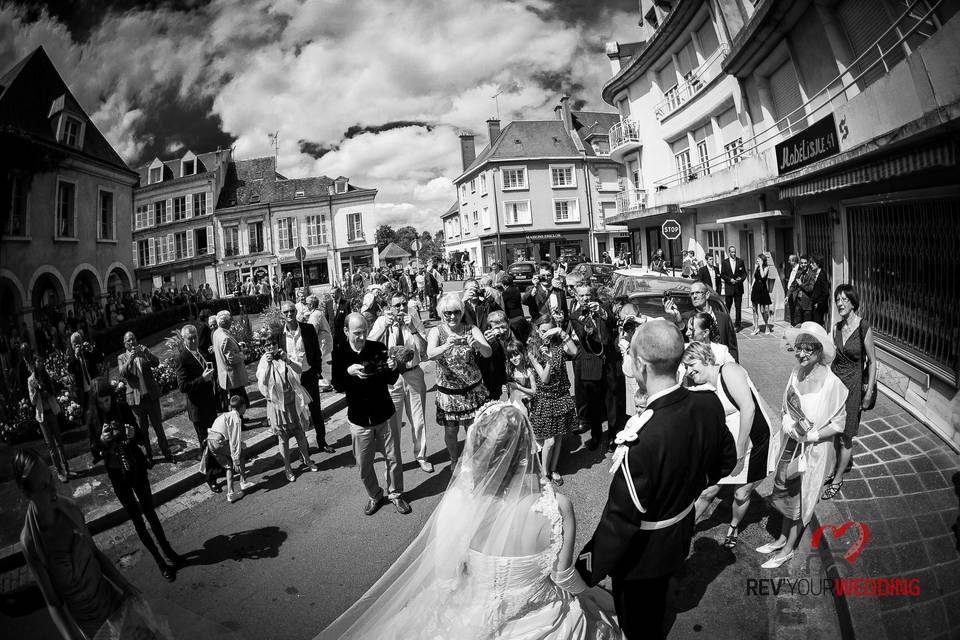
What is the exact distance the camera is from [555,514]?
2135mm

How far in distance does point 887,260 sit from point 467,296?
5192mm

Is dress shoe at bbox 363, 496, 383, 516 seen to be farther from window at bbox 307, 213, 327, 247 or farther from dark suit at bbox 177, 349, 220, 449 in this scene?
window at bbox 307, 213, 327, 247

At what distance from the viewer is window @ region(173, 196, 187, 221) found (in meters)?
3.35

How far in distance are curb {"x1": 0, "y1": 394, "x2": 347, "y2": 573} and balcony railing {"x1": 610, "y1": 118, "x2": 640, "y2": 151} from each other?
21898 millimetres

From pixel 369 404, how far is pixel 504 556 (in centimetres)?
256

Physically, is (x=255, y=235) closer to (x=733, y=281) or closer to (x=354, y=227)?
(x=354, y=227)

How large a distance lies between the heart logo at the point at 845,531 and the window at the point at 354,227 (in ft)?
15.9

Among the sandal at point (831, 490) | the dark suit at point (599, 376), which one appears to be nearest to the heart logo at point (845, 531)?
the sandal at point (831, 490)

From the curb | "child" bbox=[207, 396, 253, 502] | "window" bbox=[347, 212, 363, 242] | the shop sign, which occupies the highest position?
the shop sign

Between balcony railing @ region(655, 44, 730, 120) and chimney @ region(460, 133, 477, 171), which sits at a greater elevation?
chimney @ region(460, 133, 477, 171)

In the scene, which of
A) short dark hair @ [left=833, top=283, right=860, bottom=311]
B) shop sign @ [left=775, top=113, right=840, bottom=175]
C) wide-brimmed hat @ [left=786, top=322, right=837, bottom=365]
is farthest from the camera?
shop sign @ [left=775, top=113, right=840, bottom=175]

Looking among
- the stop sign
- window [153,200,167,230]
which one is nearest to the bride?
window [153,200,167,230]

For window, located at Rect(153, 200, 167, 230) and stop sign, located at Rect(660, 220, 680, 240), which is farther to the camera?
stop sign, located at Rect(660, 220, 680, 240)

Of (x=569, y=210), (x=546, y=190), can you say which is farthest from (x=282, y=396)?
(x=569, y=210)
